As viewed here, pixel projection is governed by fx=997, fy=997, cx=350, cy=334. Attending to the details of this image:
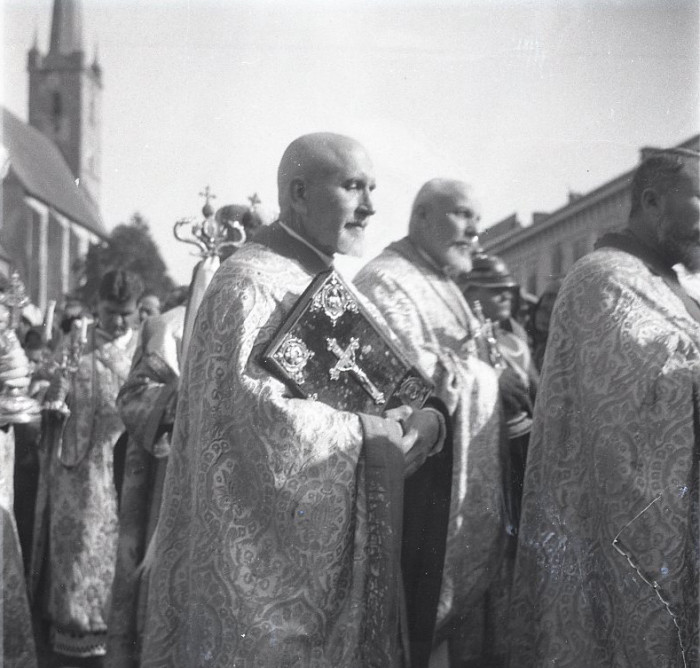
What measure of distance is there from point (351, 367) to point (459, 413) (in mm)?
1240

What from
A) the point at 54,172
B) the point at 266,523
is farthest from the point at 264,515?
the point at 54,172

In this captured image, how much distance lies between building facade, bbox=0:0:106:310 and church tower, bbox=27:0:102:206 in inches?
2.8

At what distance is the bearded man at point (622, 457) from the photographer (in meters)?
3.74

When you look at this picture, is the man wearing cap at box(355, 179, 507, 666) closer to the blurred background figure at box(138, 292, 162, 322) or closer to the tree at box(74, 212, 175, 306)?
the blurred background figure at box(138, 292, 162, 322)

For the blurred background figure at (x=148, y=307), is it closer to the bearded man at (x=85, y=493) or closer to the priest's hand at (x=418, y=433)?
the bearded man at (x=85, y=493)

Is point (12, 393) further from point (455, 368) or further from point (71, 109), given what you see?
point (71, 109)

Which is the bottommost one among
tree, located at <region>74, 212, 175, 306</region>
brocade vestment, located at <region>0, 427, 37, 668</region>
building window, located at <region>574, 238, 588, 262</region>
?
brocade vestment, located at <region>0, 427, 37, 668</region>

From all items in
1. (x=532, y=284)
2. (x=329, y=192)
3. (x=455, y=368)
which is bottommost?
(x=455, y=368)

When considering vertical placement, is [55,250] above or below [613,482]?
above

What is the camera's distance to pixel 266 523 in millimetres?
3293

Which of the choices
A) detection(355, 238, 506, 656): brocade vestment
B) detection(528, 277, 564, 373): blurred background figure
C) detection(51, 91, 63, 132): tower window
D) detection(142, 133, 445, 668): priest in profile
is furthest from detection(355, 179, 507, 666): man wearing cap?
detection(51, 91, 63, 132): tower window

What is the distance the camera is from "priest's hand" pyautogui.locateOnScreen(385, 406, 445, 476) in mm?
3592

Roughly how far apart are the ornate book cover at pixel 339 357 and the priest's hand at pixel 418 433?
7 cm

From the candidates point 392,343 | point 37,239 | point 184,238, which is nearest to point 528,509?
point 392,343
